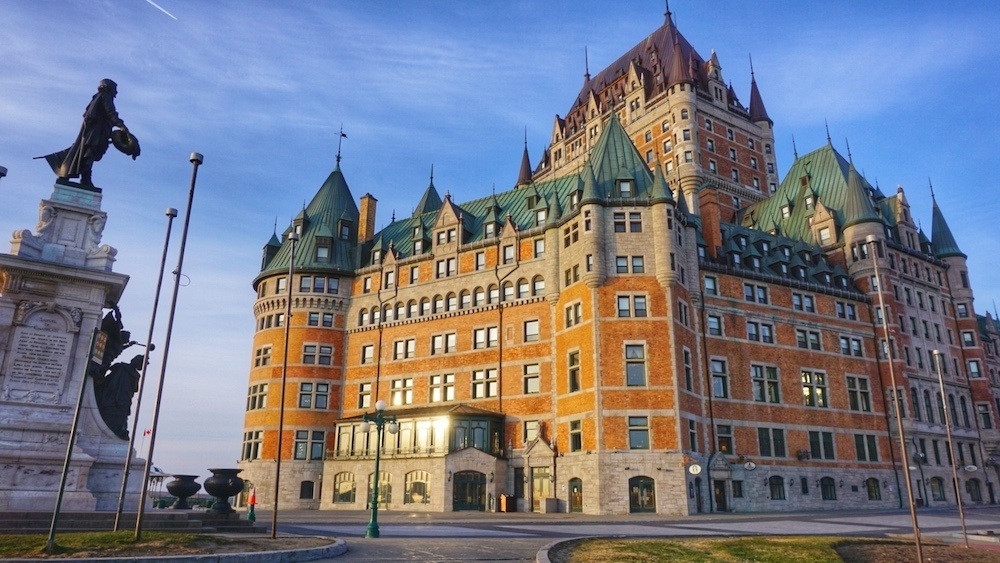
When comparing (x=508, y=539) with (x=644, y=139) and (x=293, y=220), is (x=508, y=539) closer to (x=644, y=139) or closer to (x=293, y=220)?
(x=293, y=220)

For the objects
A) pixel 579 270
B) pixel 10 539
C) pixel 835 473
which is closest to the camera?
pixel 10 539

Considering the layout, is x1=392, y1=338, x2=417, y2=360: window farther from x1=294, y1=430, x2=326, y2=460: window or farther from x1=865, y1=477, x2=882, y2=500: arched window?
x1=865, y1=477, x2=882, y2=500: arched window

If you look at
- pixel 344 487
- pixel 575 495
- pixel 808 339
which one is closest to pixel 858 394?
pixel 808 339

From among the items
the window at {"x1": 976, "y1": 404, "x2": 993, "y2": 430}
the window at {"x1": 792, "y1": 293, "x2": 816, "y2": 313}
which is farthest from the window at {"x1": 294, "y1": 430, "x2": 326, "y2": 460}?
the window at {"x1": 976, "y1": 404, "x2": 993, "y2": 430}

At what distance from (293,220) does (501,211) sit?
18.1 m

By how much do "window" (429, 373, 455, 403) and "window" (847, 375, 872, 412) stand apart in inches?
1187

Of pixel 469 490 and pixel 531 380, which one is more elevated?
pixel 531 380

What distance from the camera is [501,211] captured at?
182 feet

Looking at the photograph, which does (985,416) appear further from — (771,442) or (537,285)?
(537,285)

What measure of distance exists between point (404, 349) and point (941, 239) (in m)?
53.1

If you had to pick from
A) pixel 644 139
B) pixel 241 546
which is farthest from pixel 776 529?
pixel 644 139

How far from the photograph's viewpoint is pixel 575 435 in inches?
1667

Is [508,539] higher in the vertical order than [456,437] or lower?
lower

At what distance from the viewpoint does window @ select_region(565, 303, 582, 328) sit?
44.4 meters
